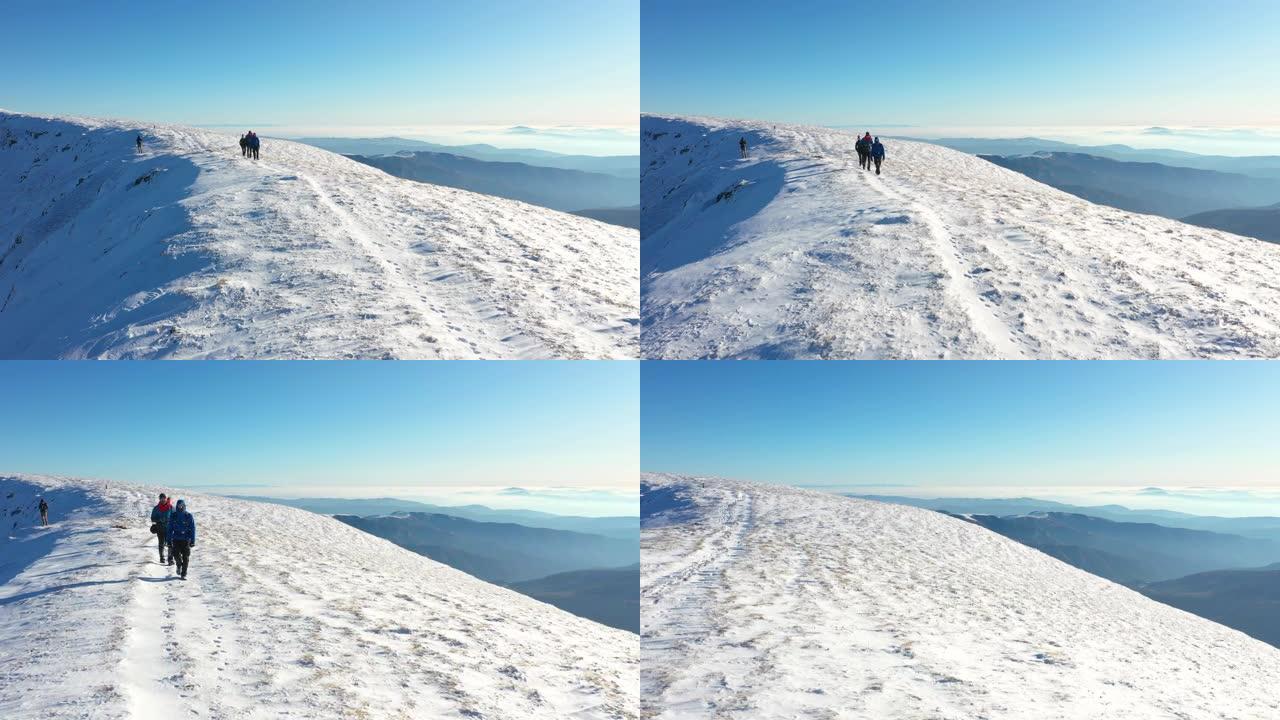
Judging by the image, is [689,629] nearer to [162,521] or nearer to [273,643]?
[273,643]

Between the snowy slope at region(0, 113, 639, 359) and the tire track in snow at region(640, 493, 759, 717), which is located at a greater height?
the snowy slope at region(0, 113, 639, 359)

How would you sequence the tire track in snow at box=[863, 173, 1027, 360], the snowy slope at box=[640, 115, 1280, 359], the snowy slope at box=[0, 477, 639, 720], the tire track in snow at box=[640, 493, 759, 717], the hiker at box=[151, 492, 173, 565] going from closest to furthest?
the snowy slope at box=[0, 477, 639, 720], the tire track in snow at box=[640, 493, 759, 717], the hiker at box=[151, 492, 173, 565], the tire track in snow at box=[863, 173, 1027, 360], the snowy slope at box=[640, 115, 1280, 359]

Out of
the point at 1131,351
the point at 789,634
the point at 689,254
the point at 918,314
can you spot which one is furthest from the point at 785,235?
the point at 789,634

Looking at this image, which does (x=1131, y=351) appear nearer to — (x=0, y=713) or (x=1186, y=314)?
(x=1186, y=314)

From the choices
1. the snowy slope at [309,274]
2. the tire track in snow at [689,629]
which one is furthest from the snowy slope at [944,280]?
the tire track in snow at [689,629]

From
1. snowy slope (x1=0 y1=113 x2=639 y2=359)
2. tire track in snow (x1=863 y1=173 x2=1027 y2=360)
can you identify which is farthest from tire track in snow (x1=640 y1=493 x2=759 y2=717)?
tire track in snow (x1=863 y1=173 x2=1027 y2=360)

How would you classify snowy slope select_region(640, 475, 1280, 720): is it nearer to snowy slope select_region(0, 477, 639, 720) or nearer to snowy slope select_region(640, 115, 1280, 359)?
snowy slope select_region(0, 477, 639, 720)

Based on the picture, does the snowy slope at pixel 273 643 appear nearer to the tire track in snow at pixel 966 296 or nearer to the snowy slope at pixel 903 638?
the snowy slope at pixel 903 638
